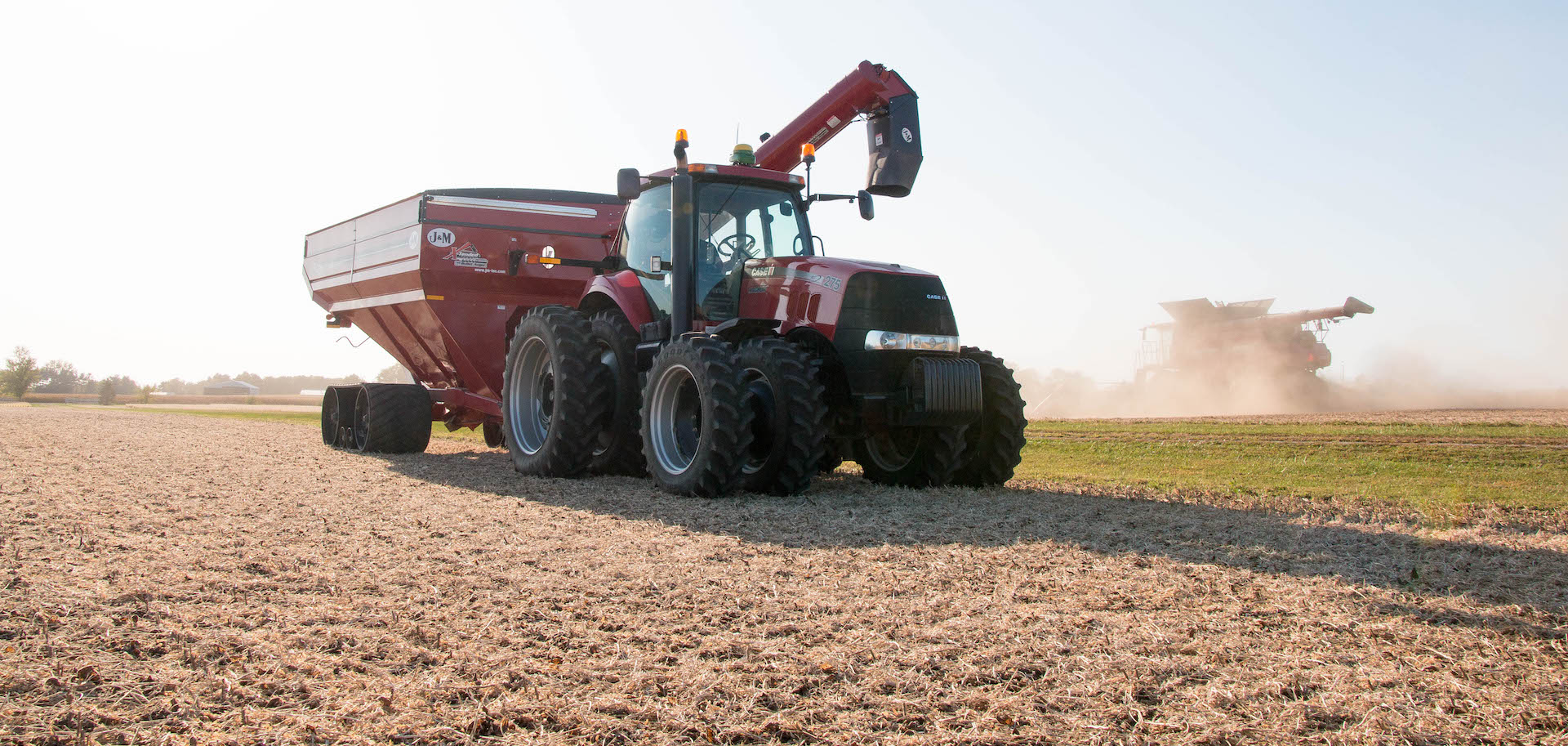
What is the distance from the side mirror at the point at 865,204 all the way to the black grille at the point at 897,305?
3.11 feet

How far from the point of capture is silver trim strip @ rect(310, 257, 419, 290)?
10586mm

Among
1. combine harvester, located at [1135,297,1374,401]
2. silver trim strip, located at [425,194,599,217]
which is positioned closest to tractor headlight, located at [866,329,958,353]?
silver trim strip, located at [425,194,599,217]

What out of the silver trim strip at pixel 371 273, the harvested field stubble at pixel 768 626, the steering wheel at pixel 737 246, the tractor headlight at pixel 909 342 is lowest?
→ the harvested field stubble at pixel 768 626

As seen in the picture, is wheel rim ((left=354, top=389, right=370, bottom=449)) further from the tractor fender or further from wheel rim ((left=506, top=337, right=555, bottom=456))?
the tractor fender

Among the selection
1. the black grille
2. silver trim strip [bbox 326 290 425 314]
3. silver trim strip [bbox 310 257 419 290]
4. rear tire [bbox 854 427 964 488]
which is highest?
silver trim strip [bbox 310 257 419 290]

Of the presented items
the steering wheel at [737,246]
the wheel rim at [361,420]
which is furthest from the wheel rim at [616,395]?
the wheel rim at [361,420]

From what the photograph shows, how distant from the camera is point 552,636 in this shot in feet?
11.1

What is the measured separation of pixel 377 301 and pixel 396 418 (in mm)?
1382

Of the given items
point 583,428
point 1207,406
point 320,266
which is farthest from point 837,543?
point 1207,406

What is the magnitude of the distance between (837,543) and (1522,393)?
3048 cm

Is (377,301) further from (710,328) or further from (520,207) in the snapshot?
(710,328)

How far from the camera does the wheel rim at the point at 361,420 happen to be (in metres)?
11.8

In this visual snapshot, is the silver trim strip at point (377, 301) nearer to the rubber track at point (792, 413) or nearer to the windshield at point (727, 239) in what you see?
Answer: the windshield at point (727, 239)

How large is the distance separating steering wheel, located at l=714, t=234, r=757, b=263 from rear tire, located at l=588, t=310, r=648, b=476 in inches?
42.8
